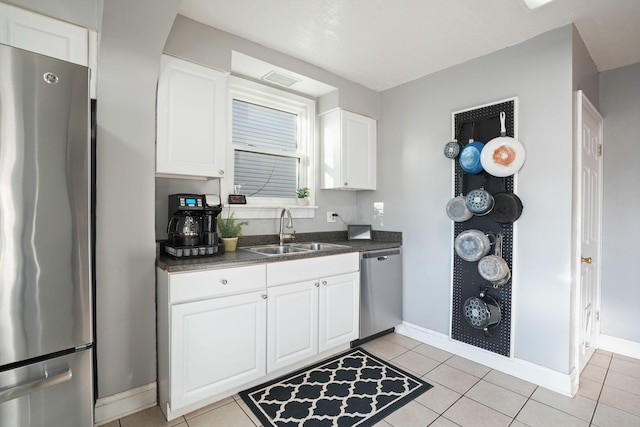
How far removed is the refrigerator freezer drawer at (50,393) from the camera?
3.72 ft

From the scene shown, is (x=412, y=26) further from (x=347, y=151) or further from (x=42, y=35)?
(x=42, y=35)

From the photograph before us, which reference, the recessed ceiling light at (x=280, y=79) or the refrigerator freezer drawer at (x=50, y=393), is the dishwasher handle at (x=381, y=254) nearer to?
the recessed ceiling light at (x=280, y=79)

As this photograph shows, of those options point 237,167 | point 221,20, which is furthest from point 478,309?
point 221,20

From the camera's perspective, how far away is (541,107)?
7.52 feet

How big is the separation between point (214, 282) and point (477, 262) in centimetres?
212

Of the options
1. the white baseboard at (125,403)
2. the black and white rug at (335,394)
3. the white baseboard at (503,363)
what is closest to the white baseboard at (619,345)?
the white baseboard at (503,363)

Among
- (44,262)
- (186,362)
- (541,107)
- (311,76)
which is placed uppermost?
(311,76)

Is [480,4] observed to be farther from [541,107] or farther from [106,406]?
[106,406]

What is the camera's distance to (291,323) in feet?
7.48

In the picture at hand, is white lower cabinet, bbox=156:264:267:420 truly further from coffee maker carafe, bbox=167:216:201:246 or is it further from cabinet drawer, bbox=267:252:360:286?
coffee maker carafe, bbox=167:216:201:246

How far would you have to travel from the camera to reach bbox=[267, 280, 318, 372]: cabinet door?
2176mm

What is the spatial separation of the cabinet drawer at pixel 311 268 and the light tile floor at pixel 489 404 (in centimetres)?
83

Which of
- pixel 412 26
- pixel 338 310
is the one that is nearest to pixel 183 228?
pixel 338 310

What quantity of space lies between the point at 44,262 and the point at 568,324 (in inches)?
119
